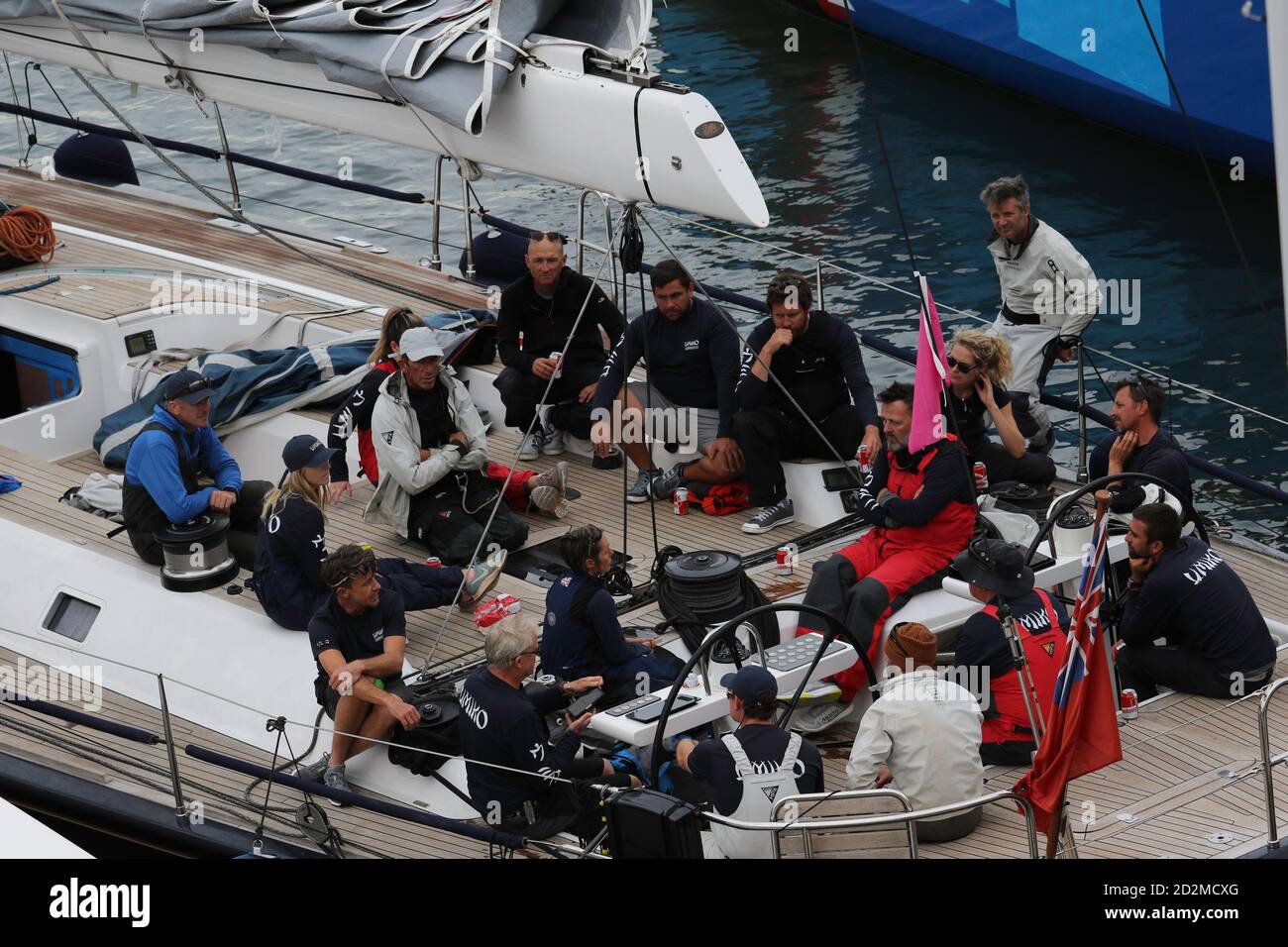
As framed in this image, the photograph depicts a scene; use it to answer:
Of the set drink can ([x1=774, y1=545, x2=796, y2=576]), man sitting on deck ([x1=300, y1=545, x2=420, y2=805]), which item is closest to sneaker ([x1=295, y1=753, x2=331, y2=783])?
man sitting on deck ([x1=300, y1=545, x2=420, y2=805])

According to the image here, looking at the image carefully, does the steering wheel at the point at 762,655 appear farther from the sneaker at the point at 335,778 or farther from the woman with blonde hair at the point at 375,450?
the woman with blonde hair at the point at 375,450

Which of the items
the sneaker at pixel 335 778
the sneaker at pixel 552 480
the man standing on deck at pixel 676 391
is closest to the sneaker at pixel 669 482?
the man standing on deck at pixel 676 391

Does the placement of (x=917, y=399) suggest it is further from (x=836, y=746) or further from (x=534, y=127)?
(x=534, y=127)

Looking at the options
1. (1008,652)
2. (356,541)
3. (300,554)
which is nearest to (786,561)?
(1008,652)

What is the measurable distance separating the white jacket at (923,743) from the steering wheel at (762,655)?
331mm

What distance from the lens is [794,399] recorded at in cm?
798

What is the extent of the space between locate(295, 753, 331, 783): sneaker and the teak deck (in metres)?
0.11

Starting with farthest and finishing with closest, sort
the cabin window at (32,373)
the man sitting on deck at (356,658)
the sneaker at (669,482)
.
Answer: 1. the cabin window at (32,373)
2. the sneaker at (669,482)
3. the man sitting on deck at (356,658)

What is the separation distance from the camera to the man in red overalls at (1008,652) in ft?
20.8

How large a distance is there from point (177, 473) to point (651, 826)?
3145 mm

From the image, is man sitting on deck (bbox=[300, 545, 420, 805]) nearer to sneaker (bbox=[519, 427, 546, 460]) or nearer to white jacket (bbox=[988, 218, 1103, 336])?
sneaker (bbox=[519, 427, 546, 460])

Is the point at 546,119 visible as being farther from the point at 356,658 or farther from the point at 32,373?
the point at 32,373

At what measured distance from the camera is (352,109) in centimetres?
777
